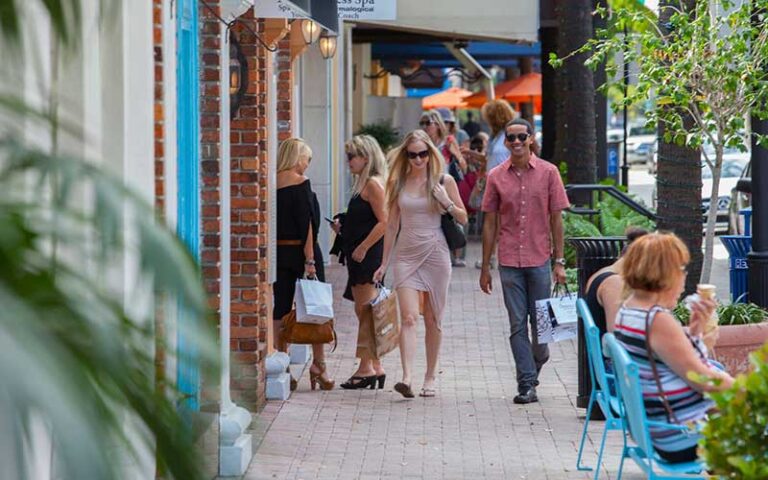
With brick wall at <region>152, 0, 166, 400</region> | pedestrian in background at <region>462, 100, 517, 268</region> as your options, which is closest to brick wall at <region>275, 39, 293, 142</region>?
pedestrian in background at <region>462, 100, 517, 268</region>

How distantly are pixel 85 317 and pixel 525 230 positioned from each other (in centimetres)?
815

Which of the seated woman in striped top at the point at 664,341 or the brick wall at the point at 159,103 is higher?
the brick wall at the point at 159,103

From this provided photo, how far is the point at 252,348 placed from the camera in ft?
28.8

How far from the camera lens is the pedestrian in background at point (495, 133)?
49.1ft

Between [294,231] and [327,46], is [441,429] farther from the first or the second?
[327,46]

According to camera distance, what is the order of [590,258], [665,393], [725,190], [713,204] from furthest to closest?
[725,190] < [713,204] < [590,258] < [665,393]

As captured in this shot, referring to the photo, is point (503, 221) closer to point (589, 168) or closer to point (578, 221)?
point (578, 221)

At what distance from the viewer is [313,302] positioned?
9492 mm

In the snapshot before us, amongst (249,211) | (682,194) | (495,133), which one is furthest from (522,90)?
(249,211)

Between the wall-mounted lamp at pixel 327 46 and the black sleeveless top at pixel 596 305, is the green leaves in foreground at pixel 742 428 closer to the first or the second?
the black sleeveless top at pixel 596 305

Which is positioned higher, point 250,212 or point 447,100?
point 447,100

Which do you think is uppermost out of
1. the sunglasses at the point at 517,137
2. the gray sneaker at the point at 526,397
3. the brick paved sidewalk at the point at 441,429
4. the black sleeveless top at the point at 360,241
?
the sunglasses at the point at 517,137

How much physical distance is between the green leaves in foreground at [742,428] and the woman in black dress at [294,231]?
591 cm

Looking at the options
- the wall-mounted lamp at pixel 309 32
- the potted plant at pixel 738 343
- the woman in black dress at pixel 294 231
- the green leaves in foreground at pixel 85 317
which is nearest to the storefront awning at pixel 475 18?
the wall-mounted lamp at pixel 309 32
